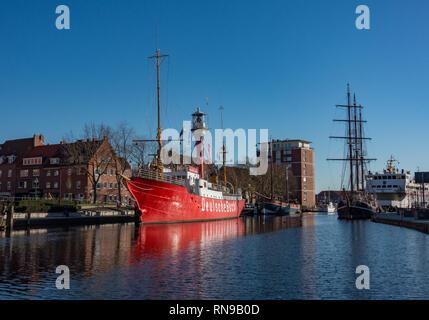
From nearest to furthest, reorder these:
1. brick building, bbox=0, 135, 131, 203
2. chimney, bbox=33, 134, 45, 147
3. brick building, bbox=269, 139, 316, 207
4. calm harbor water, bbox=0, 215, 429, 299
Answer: calm harbor water, bbox=0, 215, 429, 299, brick building, bbox=0, 135, 131, 203, chimney, bbox=33, 134, 45, 147, brick building, bbox=269, 139, 316, 207

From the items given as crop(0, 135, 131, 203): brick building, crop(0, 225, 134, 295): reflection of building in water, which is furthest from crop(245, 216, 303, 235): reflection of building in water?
crop(0, 135, 131, 203): brick building

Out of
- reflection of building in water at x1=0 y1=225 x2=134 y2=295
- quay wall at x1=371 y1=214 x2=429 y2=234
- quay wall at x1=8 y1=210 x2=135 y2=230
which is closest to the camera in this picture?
reflection of building in water at x1=0 y1=225 x2=134 y2=295

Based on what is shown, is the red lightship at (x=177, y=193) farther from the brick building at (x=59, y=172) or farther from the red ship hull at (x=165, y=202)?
the brick building at (x=59, y=172)

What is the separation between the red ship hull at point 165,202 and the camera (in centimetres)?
4596

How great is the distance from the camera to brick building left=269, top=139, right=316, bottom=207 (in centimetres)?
15275

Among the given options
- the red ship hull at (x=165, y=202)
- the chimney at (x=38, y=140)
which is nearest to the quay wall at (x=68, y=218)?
the red ship hull at (x=165, y=202)

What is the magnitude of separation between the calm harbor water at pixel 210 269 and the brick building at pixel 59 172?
50.1 metres

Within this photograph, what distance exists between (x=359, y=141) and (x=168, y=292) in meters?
80.9

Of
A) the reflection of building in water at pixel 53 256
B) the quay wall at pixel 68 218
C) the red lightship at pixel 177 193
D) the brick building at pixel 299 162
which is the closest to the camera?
the reflection of building in water at pixel 53 256

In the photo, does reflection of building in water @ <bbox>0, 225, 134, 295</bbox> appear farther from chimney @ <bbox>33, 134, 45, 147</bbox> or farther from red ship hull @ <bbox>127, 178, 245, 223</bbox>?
chimney @ <bbox>33, 134, 45, 147</bbox>

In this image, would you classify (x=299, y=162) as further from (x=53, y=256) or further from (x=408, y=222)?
(x=53, y=256)
